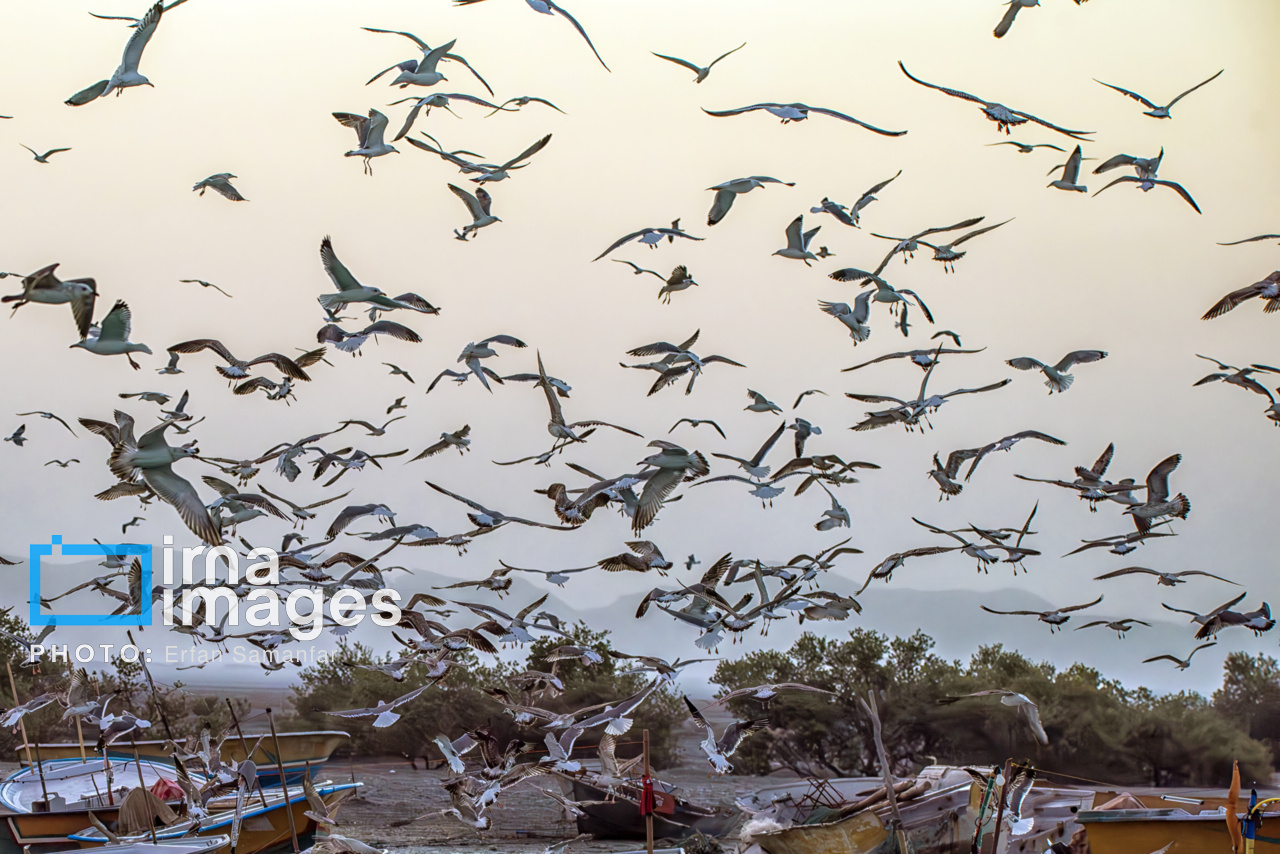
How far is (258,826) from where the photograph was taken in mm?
9758

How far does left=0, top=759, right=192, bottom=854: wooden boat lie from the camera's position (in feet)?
31.7

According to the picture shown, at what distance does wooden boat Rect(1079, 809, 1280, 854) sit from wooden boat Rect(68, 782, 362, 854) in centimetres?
586

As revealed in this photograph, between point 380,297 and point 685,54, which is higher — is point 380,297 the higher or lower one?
the lower one

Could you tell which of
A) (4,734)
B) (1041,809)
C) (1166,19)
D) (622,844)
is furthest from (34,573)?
(1166,19)

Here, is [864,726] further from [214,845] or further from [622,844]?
[214,845]

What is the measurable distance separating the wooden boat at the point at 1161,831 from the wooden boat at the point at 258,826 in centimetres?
586

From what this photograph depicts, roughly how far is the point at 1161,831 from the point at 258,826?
7.51 meters

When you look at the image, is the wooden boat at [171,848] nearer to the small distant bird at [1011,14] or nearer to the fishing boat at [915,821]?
the fishing boat at [915,821]

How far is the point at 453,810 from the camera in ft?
28.5

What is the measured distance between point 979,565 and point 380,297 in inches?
432

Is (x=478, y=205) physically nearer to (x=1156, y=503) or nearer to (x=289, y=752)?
(x=1156, y=503)

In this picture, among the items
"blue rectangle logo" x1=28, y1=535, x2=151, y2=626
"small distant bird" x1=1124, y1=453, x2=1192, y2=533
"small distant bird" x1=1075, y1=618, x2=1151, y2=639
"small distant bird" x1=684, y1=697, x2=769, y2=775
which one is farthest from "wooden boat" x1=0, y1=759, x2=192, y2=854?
"small distant bird" x1=1124, y1=453, x2=1192, y2=533

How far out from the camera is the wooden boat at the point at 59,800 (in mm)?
9648

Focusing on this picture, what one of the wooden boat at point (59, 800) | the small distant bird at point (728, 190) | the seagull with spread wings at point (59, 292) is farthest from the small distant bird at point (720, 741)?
the wooden boat at point (59, 800)
